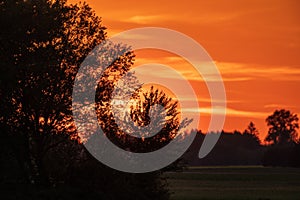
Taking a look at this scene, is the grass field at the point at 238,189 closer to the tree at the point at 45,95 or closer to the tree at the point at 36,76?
the tree at the point at 45,95

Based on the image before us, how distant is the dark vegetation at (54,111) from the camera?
54.7 metres

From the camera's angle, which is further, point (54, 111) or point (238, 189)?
point (238, 189)

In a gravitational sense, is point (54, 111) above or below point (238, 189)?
above

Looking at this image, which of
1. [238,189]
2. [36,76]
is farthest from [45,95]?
[238,189]

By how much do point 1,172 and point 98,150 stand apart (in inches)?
309

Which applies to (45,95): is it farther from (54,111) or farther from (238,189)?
(238,189)

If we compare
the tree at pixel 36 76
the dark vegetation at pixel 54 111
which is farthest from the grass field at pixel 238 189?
the tree at pixel 36 76

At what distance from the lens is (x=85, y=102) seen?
62.2m

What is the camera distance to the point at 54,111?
60.4 m

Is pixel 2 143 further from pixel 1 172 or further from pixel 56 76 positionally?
pixel 56 76

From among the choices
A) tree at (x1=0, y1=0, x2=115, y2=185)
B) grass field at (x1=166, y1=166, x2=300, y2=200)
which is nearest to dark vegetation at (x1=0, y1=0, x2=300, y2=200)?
tree at (x1=0, y1=0, x2=115, y2=185)

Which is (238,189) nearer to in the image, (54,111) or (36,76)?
(54,111)

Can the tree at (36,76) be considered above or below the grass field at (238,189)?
above

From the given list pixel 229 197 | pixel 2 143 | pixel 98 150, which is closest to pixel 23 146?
pixel 2 143
